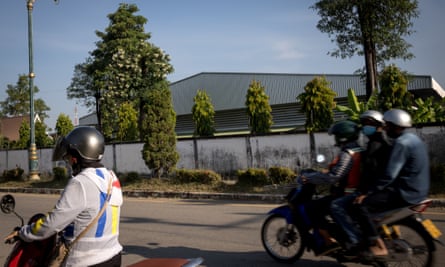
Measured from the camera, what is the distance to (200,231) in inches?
291

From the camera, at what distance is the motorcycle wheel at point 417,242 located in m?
4.15

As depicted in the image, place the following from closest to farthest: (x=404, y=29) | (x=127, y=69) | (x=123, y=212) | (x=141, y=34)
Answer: (x=123, y=212)
(x=404, y=29)
(x=127, y=69)
(x=141, y=34)

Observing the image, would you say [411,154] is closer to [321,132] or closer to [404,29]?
[321,132]

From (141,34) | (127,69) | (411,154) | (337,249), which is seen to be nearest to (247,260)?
(337,249)

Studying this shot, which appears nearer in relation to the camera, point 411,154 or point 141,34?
point 411,154

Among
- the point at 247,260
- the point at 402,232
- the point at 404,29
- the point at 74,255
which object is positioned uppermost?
the point at 404,29

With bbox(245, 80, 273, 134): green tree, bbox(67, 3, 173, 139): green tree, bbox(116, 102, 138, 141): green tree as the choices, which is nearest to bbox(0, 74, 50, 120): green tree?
bbox(67, 3, 173, 139): green tree

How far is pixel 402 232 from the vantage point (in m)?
4.33

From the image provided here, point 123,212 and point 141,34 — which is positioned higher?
point 141,34

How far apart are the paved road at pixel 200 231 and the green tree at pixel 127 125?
44.4ft

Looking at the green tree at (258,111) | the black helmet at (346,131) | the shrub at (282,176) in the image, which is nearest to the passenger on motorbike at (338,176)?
the black helmet at (346,131)

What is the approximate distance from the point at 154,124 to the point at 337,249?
10.9 m

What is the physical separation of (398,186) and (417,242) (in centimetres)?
61

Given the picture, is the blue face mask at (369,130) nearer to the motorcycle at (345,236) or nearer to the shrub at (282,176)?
the motorcycle at (345,236)
